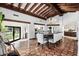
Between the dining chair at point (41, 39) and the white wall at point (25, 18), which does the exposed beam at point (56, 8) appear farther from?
the dining chair at point (41, 39)

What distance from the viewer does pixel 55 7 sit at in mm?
3141

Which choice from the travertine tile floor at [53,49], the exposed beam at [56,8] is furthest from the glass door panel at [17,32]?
the exposed beam at [56,8]

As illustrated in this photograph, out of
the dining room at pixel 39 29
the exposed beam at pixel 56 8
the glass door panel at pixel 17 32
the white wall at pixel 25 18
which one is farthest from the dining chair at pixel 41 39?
the exposed beam at pixel 56 8

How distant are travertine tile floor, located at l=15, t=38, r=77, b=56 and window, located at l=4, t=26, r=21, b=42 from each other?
0.22 m

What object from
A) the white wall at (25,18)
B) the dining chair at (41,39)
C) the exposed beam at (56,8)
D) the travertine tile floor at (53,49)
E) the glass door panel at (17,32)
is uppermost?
the exposed beam at (56,8)

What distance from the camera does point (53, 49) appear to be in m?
3.21

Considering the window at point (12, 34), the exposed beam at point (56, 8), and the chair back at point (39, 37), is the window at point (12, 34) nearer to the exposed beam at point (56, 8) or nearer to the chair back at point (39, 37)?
the chair back at point (39, 37)

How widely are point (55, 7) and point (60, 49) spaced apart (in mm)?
957

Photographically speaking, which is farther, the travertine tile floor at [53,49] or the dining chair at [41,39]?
the dining chair at [41,39]

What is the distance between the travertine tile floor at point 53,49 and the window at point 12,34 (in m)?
0.22

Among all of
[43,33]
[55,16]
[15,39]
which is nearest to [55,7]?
[55,16]

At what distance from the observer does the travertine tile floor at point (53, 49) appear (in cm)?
315

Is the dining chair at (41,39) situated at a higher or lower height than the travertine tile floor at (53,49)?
higher

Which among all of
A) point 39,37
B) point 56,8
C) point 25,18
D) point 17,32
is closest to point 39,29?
point 39,37
